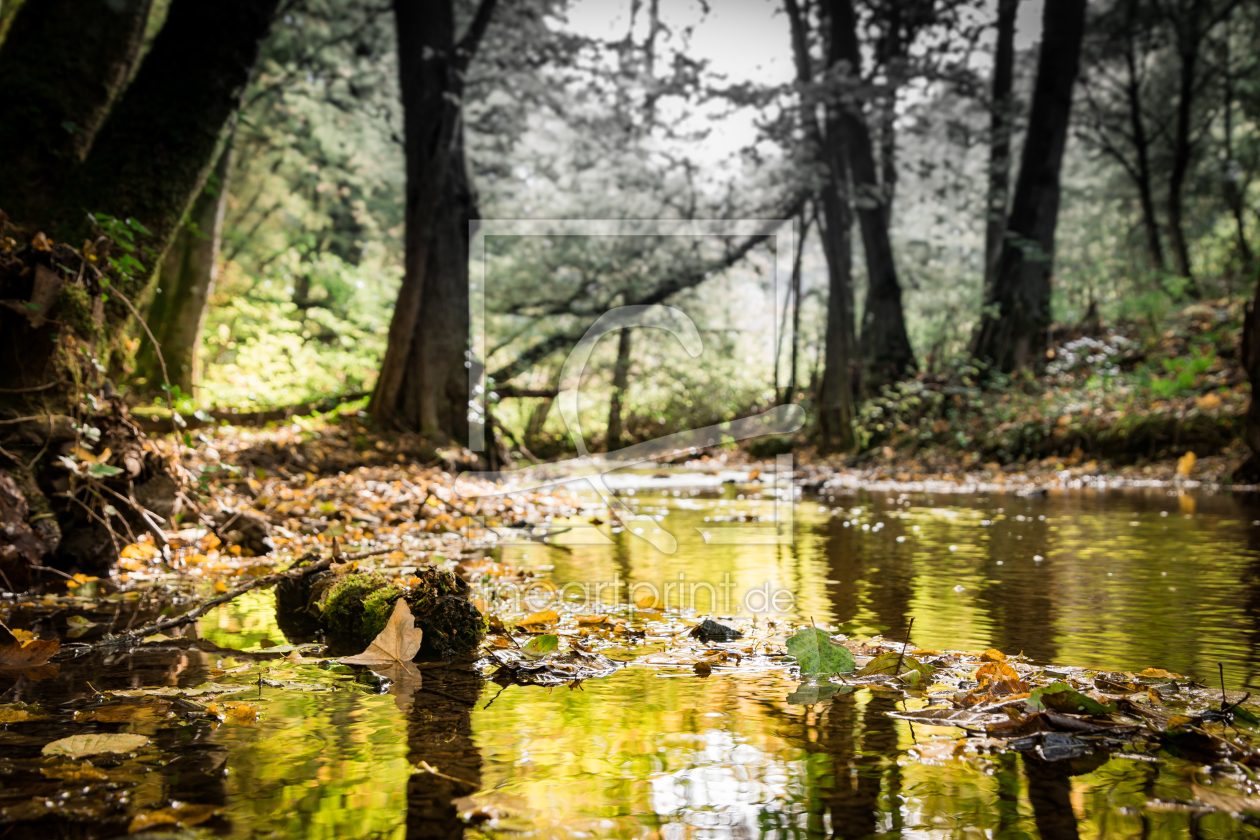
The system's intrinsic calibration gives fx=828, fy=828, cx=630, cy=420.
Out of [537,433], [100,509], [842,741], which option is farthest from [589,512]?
[537,433]

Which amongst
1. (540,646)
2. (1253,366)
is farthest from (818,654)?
(1253,366)

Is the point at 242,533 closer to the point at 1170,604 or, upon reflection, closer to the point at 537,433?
the point at 1170,604

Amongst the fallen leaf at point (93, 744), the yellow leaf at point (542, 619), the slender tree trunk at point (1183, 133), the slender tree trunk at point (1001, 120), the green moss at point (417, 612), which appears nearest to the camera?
the fallen leaf at point (93, 744)

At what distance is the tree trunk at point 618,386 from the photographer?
22.4 m

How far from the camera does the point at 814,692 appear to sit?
182 cm

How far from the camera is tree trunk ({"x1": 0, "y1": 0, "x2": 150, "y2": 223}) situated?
4359 millimetres

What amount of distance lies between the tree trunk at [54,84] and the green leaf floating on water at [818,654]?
445 cm

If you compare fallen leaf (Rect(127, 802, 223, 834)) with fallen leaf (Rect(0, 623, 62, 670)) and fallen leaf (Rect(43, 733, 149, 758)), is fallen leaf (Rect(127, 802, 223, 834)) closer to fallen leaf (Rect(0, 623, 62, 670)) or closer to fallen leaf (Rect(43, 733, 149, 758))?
fallen leaf (Rect(43, 733, 149, 758))

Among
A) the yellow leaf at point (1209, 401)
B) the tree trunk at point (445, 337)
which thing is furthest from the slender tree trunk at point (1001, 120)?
the tree trunk at point (445, 337)

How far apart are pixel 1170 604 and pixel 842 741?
6.06ft

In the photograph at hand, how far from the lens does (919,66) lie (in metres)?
13.0

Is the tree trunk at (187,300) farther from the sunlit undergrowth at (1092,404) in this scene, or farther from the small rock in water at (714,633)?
the small rock in water at (714,633)

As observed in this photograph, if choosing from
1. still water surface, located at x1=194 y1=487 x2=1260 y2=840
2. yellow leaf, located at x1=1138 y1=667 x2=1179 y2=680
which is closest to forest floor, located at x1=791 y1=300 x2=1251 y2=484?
still water surface, located at x1=194 y1=487 x2=1260 y2=840

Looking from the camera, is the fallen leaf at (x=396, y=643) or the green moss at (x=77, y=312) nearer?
the fallen leaf at (x=396, y=643)
